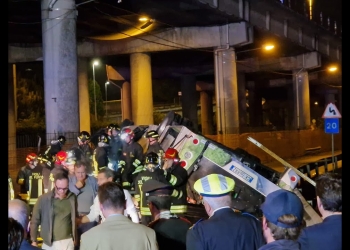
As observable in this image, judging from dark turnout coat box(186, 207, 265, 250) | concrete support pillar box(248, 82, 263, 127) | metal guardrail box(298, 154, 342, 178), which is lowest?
metal guardrail box(298, 154, 342, 178)

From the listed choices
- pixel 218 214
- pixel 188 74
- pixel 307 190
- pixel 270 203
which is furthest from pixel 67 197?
pixel 188 74

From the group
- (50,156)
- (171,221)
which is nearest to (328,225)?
(171,221)

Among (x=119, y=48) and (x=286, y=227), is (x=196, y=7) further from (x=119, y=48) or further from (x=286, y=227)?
(x=286, y=227)

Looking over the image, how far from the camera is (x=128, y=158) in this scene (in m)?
→ 12.1

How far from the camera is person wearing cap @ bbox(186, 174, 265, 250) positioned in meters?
4.55

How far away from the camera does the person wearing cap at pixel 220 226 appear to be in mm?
4547

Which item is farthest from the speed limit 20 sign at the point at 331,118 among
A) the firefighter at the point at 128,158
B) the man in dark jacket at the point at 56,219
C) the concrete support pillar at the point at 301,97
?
the concrete support pillar at the point at 301,97

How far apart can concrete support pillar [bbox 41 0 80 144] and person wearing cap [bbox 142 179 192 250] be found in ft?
50.0

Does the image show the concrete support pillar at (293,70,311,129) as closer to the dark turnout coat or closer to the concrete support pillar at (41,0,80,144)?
the concrete support pillar at (41,0,80,144)

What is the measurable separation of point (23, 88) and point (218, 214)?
47923 mm

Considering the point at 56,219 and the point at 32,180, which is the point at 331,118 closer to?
the point at 32,180

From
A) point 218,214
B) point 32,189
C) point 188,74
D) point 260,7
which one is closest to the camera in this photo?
point 218,214

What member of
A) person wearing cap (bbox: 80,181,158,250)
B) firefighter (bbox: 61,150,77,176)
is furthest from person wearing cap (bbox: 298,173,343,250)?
firefighter (bbox: 61,150,77,176)

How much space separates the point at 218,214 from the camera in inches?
182
